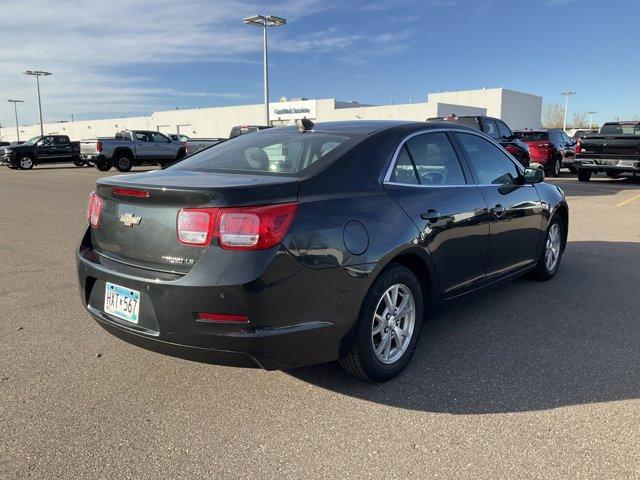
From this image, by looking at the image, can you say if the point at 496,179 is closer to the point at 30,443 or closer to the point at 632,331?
the point at 632,331

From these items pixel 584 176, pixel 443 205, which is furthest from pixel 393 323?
pixel 584 176

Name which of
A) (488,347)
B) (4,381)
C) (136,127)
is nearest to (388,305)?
(488,347)

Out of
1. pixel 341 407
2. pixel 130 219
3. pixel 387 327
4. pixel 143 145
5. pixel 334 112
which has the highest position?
pixel 334 112

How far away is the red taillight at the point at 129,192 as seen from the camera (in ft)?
9.81

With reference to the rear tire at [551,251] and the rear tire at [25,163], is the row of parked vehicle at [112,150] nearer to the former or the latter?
the rear tire at [25,163]

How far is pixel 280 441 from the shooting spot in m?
2.76

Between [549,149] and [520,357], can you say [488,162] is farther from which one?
[549,149]

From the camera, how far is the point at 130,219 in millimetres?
3066

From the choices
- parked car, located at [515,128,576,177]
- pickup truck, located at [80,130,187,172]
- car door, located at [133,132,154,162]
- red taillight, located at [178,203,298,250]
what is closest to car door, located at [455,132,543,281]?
red taillight, located at [178,203,298,250]

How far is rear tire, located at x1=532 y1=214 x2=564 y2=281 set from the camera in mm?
5555

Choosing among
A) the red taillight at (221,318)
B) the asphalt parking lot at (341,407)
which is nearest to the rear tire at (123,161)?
the asphalt parking lot at (341,407)

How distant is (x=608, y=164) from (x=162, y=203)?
54.5ft

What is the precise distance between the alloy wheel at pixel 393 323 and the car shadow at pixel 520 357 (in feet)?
0.60

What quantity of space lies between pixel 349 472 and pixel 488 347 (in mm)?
1802
